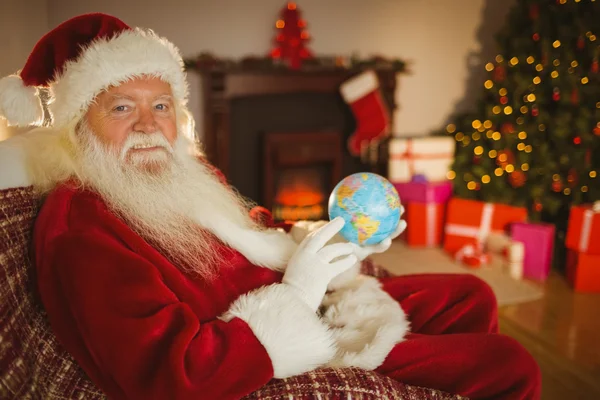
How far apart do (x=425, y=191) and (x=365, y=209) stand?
2.86 m

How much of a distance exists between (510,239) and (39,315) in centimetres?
348

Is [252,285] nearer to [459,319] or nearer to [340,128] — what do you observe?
[459,319]

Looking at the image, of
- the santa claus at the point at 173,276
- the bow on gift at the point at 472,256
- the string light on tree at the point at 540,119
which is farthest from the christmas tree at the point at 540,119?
the santa claus at the point at 173,276

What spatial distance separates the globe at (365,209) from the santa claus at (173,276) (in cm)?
6

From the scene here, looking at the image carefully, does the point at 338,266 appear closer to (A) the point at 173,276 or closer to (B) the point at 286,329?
(B) the point at 286,329

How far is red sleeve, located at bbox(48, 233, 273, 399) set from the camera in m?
1.02

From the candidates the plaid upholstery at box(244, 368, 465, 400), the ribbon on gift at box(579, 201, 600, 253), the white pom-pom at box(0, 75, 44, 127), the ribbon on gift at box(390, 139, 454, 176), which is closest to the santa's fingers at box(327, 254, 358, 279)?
the plaid upholstery at box(244, 368, 465, 400)

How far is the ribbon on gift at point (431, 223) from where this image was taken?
167 inches

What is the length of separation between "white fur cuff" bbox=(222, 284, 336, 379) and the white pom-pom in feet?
2.88

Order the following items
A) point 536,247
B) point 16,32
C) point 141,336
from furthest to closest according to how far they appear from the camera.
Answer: point 536,247, point 16,32, point 141,336

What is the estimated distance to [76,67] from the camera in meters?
1.42

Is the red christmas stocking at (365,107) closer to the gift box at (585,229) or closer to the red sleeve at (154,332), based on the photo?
the gift box at (585,229)

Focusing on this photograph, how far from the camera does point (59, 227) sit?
1146 millimetres

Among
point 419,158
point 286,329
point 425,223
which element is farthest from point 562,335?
point 286,329
